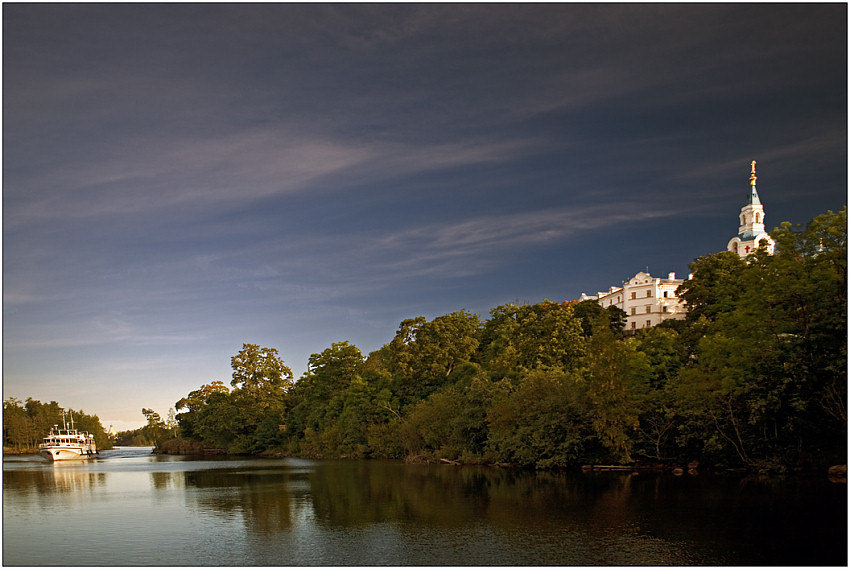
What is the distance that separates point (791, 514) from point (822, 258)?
15.2m

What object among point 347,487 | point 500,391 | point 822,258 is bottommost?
point 347,487

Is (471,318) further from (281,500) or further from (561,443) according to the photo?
(281,500)

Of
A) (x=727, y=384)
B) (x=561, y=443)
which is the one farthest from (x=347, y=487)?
(x=727, y=384)

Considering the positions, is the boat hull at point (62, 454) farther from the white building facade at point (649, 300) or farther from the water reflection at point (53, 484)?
the white building facade at point (649, 300)

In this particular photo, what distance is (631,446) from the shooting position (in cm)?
4125

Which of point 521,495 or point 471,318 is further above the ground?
point 471,318

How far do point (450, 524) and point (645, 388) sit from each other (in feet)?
80.2

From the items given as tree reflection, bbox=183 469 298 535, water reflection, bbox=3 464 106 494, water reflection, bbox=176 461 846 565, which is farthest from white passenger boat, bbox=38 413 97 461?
water reflection, bbox=176 461 846 565

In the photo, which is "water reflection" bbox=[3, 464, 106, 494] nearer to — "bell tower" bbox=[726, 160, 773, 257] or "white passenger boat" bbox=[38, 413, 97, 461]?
"white passenger boat" bbox=[38, 413, 97, 461]

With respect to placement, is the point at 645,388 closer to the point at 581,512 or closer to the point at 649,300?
the point at 581,512

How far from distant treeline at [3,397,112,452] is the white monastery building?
9721cm

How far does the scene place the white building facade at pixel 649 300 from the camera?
109 meters

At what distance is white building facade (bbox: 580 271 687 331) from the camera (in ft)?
358

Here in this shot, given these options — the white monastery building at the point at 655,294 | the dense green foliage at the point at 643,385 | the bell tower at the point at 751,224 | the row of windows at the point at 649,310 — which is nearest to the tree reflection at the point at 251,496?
the dense green foliage at the point at 643,385
